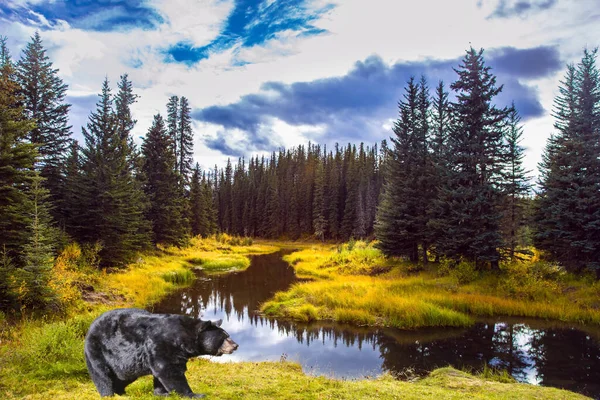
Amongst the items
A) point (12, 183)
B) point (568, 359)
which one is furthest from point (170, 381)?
point (568, 359)

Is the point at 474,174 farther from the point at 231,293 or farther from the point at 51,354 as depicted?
the point at 51,354

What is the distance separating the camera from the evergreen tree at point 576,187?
18500 millimetres

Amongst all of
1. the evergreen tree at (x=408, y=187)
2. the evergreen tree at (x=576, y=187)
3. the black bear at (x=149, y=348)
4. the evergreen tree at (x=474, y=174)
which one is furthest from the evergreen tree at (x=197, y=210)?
the black bear at (x=149, y=348)

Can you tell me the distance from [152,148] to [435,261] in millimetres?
28022

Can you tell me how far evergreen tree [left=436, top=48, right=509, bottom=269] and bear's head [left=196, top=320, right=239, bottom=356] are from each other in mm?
19181

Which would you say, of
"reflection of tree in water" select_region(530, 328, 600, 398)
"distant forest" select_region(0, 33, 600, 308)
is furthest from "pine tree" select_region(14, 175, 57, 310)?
"reflection of tree in water" select_region(530, 328, 600, 398)

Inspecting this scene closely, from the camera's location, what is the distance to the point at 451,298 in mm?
17969

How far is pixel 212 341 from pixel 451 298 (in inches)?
626

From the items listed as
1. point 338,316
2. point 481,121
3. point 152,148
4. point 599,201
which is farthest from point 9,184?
point 599,201

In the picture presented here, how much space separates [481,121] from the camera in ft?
74.1

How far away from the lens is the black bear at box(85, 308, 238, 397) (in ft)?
17.1

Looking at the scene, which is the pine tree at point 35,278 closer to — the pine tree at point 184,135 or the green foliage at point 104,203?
the green foliage at point 104,203

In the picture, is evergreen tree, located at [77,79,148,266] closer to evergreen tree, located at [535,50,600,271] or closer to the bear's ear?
the bear's ear

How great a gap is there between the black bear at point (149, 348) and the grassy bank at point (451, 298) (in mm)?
12098
